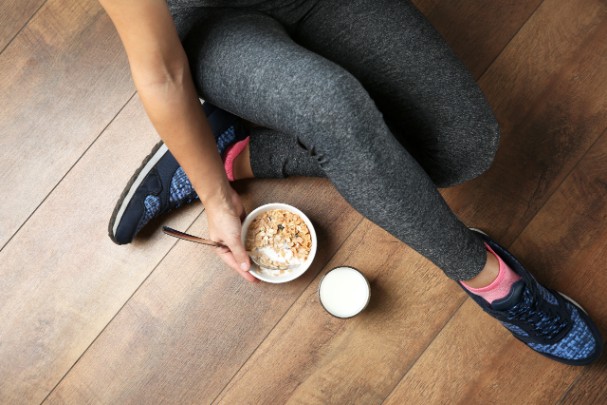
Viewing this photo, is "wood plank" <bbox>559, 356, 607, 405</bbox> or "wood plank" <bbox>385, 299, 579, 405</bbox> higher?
"wood plank" <bbox>559, 356, 607, 405</bbox>

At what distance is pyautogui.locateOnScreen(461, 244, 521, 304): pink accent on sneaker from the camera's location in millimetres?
920

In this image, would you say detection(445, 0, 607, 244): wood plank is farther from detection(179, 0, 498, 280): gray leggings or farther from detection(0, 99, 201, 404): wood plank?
detection(0, 99, 201, 404): wood plank

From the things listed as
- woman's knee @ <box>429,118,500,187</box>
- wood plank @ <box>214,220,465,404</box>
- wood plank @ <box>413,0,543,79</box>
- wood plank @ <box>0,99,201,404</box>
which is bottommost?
wood plank @ <box>0,99,201,404</box>

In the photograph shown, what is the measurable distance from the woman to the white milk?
0.64 feet

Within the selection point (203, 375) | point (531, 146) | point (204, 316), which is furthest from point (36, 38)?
point (531, 146)

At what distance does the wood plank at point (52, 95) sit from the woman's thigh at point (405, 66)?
1.71 ft

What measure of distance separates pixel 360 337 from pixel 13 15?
1.06m

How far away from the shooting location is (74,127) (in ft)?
3.87

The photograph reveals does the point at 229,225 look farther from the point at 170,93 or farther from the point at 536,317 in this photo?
the point at 536,317

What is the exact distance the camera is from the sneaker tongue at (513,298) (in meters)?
0.93

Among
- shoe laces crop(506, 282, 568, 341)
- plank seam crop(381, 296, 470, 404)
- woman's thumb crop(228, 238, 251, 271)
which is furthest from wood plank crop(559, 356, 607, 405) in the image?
woman's thumb crop(228, 238, 251, 271)

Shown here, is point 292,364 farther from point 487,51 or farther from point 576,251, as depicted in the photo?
point 487,51

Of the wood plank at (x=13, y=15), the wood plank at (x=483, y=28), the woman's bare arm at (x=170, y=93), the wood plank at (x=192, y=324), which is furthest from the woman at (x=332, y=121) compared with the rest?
the wood plank at (x=13, y=15)

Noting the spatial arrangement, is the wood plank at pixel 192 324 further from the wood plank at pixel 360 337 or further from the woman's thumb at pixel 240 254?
the woman's thumb at pixel 240 254
